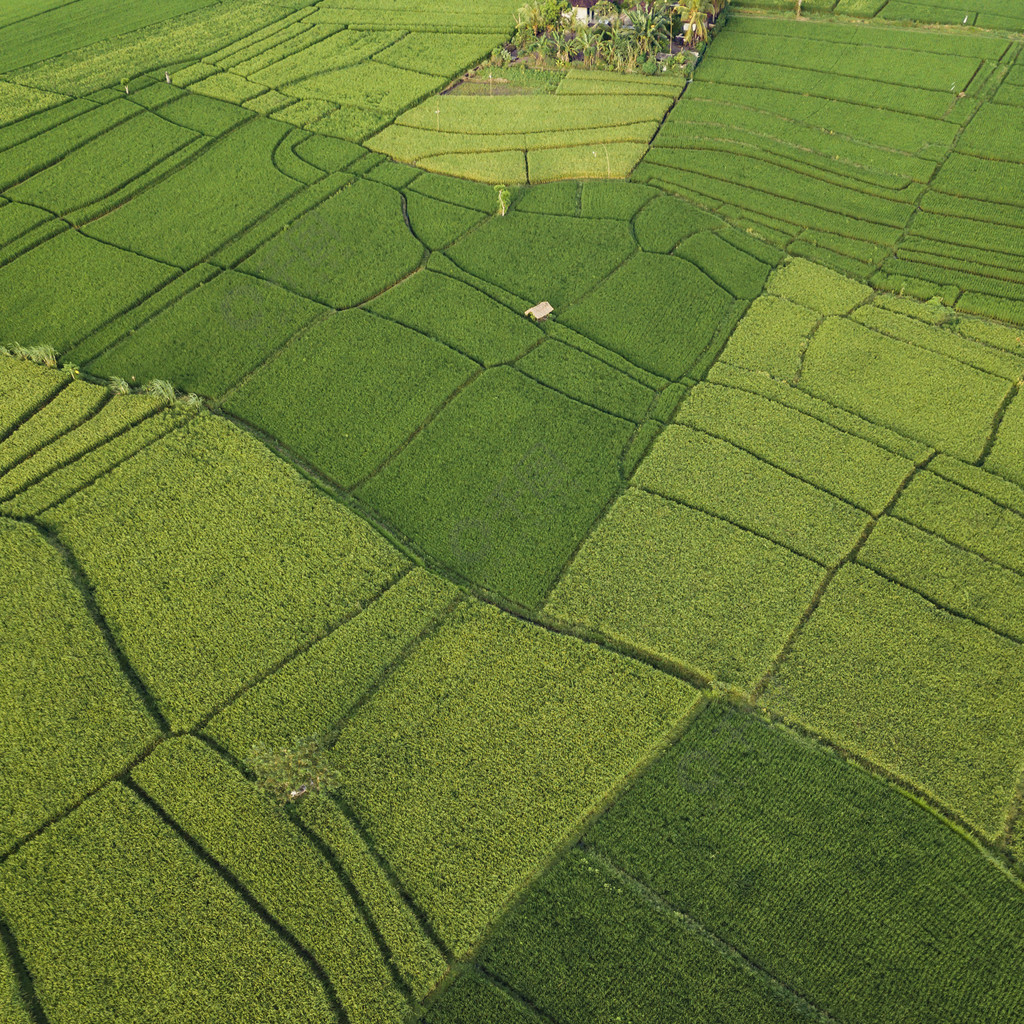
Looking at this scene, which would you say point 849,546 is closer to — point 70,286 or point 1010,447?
point 1010,447

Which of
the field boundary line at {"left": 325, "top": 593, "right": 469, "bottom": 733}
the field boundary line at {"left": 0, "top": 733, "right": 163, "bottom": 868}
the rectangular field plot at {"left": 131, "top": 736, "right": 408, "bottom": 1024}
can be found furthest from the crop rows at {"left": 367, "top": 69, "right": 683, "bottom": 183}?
the rectangular field plot at {"left": 131, "top": 736, "right": 408, "bottom": 1024}

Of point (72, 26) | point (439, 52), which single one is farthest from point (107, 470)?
point (72, 26)

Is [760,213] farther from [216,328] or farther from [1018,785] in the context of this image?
[1018,785]

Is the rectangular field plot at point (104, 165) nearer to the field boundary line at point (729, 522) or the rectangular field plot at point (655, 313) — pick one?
the rectangular field plot at point (655, 313)

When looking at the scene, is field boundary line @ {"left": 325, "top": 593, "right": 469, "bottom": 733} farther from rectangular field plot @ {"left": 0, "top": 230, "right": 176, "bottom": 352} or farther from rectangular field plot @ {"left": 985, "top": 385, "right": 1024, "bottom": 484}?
rectangular field plot @ {"left": 0, "top": 230, "right": 176, "bottom": 352}

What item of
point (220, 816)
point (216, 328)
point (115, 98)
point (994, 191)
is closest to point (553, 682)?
point (220, 816)

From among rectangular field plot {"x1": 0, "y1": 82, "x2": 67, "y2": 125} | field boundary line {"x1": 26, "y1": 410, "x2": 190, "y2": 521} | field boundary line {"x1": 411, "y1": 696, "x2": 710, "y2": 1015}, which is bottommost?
field boundary line {"x1": 411, "y1": 696, "x2": 710, "y2": 1015}
